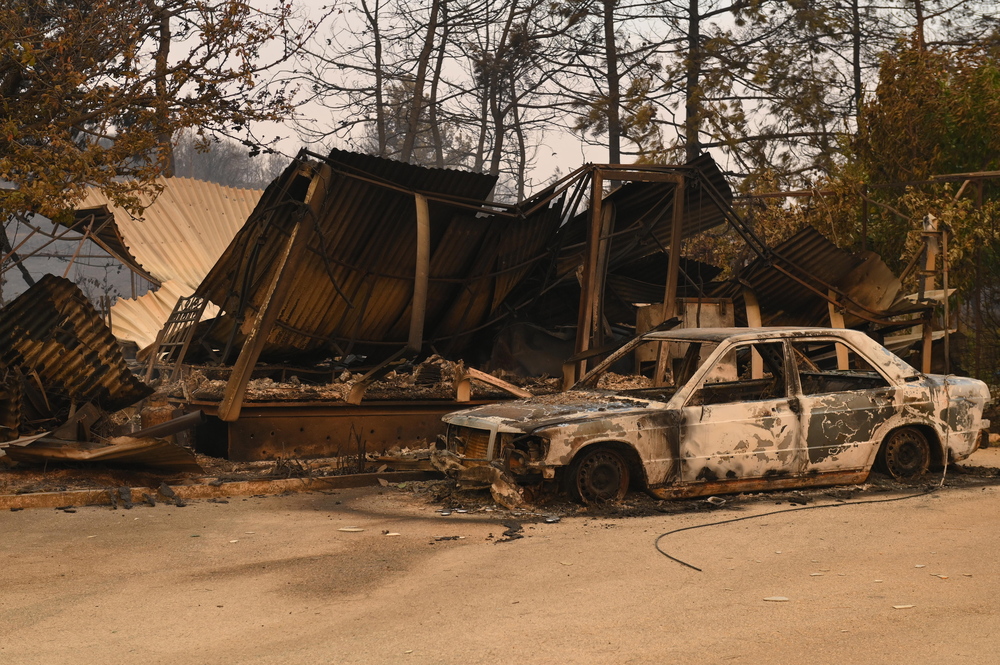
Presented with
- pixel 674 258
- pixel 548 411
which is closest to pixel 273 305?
pixel 548 411

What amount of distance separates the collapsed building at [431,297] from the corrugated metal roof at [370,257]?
27 millimetres

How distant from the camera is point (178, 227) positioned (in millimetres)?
18031

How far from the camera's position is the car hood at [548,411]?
7.80 m

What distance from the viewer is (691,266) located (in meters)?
15.2

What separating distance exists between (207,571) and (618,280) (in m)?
9.26

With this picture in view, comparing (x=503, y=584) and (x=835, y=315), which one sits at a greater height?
(x=835, y=315)

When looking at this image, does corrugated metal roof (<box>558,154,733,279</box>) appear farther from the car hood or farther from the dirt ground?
the dirt ground

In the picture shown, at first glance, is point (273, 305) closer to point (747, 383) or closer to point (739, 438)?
point (747, 383)

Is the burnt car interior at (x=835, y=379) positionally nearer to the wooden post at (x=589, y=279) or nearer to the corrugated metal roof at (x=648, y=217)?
the wooden post at (x=589, y=279)

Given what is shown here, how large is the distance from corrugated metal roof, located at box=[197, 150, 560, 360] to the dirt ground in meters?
4.25

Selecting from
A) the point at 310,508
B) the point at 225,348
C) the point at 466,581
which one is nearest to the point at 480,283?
the point at 225,348

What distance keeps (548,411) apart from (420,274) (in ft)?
13.4

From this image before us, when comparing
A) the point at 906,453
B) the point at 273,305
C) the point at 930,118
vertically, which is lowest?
the point at 906,453

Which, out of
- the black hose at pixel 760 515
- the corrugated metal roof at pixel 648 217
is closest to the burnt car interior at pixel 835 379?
the black hose at pixel 760 515
